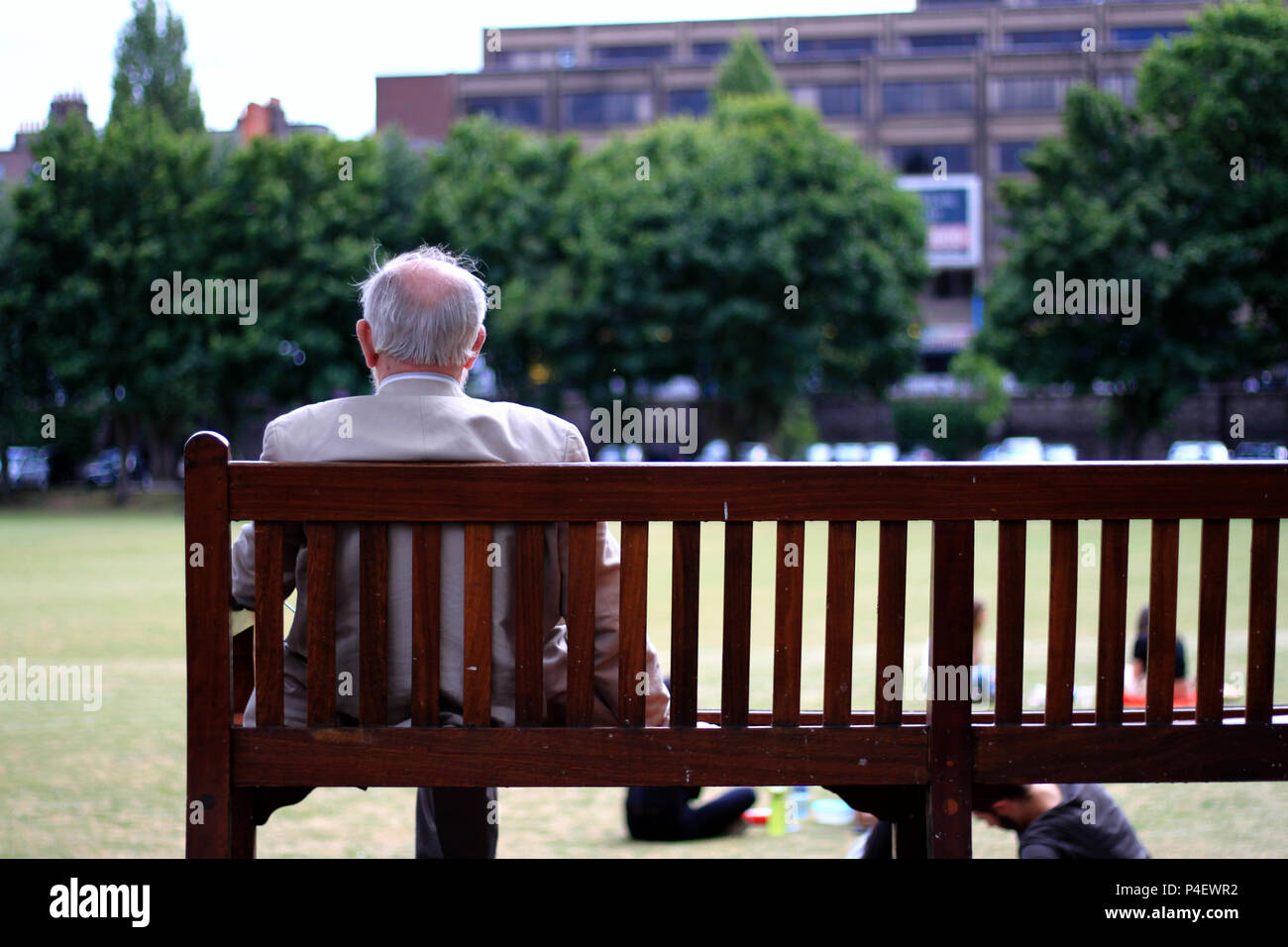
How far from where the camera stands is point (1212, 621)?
2.77 metres

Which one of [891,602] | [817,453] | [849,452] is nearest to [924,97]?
[849,452]

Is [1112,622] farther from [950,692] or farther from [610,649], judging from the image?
[610,649]

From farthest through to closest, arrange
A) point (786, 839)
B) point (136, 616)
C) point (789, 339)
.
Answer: point (789, 339) < point (136, 616) < point (786, 839)

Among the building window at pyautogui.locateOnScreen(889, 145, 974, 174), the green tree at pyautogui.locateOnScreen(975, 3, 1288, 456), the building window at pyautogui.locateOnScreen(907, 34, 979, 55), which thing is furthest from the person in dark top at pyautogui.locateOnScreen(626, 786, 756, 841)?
the building window at pyautogui.locateOnScreen(907, 34, 979, 55)

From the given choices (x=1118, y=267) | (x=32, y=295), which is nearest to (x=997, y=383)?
(x=1118, y=267)

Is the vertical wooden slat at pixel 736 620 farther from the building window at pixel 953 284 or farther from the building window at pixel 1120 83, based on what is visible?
the building window at pixel 953 284

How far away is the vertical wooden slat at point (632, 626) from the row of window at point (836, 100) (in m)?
61.8

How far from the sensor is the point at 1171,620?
2.79 m

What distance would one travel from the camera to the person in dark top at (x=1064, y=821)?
153 inches

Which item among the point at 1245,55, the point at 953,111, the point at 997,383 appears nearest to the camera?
the point at 1245,55

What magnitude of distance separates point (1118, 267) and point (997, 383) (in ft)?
34.8

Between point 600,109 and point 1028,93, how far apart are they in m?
21.5
